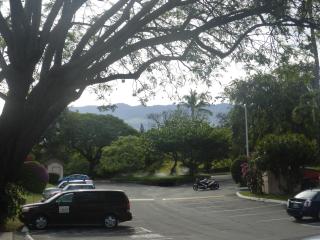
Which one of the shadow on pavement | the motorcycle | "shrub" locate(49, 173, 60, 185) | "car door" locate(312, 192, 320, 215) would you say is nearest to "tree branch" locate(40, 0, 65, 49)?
the shadow on pavement

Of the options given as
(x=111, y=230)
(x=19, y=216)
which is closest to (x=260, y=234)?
(x=111, y=230)

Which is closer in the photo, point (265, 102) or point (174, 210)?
point (174, 210)

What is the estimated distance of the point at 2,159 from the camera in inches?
585

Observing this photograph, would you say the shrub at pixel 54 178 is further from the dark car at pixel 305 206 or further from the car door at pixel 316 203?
the car door at pixel 316 203

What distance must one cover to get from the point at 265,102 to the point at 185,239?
42538mm

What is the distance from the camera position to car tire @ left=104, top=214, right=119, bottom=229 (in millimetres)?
24516

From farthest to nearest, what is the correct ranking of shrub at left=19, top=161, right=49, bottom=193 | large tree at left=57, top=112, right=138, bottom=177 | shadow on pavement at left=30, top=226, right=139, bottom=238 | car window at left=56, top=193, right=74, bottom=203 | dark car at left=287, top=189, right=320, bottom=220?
1. large tree at left=57, top=112, right=138, bottom=177
2. shrub at left=19, top=161, right=49, bottom=193
3. dark car at left=287, top=189, right=320, bottom=220
4. car window at left=56, top=193, right=74, bottom=203
5. shadow on pavement at left=30, top=226, right=139, bottom=238

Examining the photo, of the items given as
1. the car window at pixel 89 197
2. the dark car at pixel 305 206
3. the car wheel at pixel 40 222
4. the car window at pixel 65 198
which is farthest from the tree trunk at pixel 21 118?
the dark car at pixel 305 206

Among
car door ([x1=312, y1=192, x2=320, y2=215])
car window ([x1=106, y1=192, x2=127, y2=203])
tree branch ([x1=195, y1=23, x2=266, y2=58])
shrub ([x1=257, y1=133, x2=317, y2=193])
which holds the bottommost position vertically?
car door ([x1=312, y1=192, x2=320, y2=215])

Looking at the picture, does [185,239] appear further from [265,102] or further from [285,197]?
[265,102]

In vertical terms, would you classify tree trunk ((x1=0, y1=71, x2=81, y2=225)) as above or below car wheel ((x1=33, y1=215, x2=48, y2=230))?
above

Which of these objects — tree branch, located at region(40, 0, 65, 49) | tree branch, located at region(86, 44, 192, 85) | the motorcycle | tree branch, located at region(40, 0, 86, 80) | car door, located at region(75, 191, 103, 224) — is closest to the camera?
tree branch, located at region(40, 0, 86, 80)

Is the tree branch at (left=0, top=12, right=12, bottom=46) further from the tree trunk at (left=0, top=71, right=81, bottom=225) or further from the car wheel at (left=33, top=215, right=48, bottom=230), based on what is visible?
the car wheel at (left=33, top=215, right=48, bottom=230)

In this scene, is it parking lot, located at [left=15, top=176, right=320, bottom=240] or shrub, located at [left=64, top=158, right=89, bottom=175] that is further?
shrub, located at [left=64, top=158, right=89, bottom=175]
